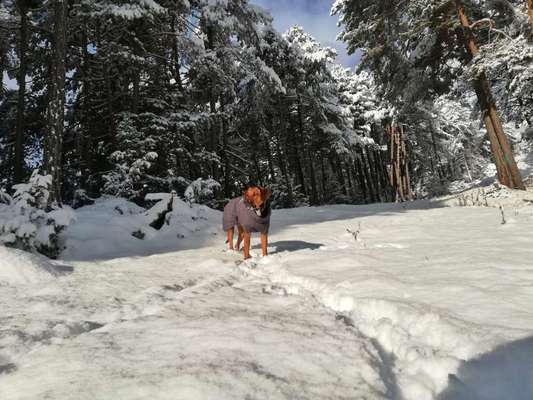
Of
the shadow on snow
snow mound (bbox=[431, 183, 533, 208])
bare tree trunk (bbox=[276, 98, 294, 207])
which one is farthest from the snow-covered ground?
bare tree trunk (bbox=[276, 98, 294, 207])

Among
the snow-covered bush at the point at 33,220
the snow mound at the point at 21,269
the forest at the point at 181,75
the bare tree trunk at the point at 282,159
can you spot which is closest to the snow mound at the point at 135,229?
the snow-covered bush at the point at 33,220

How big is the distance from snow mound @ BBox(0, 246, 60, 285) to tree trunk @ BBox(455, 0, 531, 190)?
14.5m

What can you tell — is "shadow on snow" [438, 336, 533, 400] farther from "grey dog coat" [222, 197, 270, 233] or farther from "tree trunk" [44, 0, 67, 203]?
"tree trunk" [44, 0, 67, 203]

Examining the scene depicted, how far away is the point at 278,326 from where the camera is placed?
2.67 m

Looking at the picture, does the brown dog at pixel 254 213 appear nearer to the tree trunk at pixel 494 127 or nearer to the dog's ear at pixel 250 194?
the dog's ear at pixel 250 194

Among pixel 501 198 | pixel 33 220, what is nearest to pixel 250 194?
pixel 33 220

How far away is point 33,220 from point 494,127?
1446cm

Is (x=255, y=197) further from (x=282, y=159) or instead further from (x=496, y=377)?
(x=282, y=159)

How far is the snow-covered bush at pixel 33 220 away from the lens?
565 centimetres

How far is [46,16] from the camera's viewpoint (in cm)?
1372

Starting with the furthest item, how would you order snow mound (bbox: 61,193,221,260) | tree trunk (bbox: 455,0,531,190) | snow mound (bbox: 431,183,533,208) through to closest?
tree trunk (bbox: 455,0,531,190) < snow mound (bbox: 431,183,533,208) < snow mound (bbox: 61,193,221,260)

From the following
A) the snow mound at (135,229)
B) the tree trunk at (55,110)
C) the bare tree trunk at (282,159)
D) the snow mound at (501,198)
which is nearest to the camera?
the snow mound at (135,229)

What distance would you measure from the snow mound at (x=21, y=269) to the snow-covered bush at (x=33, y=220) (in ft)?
4.68

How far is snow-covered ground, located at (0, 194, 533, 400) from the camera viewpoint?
71.0 inches
